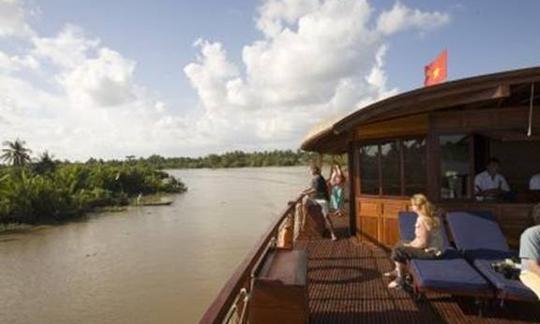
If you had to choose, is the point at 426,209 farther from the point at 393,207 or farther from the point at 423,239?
the point at 393,207

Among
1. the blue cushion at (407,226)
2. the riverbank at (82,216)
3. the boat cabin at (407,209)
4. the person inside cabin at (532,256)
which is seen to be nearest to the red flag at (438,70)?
the boat cabin at (407,209)

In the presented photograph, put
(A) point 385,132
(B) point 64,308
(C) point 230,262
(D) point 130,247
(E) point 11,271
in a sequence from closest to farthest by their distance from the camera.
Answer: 1. (A) point 385,132
2. (B) point 64,308
3. (C) point 230,262
4. (E) point 11,271
5. (D) point 130,247

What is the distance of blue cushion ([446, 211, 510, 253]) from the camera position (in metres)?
6.80

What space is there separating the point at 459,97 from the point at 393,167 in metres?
1.93

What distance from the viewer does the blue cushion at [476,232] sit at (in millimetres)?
6801

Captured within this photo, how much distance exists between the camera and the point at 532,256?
188 inches

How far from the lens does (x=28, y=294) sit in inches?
836

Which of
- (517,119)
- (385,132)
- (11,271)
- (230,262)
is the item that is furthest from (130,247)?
(517,119)

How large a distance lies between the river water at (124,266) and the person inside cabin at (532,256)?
39.8ft

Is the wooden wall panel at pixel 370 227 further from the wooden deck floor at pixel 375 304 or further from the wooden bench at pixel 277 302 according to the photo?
the wooden bench at pixel 277 302

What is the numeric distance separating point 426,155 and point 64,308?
49.1 feet

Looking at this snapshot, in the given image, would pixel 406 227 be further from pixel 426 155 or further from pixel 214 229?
pixel 214 229

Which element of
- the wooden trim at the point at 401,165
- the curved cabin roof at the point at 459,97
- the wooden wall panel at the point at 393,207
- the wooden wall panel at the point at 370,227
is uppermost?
the curved cabin roof at the point at 459,97

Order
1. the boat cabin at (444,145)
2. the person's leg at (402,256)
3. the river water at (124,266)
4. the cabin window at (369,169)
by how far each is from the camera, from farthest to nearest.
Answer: the river water at (124,266), the cabin window at (369,169), the boat cabin at (444,145), the person's leg at (402,256)
